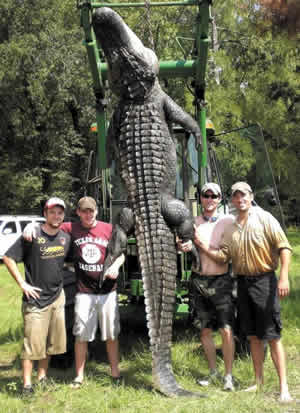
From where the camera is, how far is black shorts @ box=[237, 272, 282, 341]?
129 inches

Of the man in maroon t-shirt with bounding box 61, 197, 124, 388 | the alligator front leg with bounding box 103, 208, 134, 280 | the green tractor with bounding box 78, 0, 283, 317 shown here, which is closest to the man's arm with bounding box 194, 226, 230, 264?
the alligator front leg with bounding box 103, 208, 134, 280

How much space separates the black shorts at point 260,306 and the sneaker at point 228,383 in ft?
1.30

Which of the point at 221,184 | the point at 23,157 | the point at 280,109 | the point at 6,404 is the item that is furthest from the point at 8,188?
the point at 6,404

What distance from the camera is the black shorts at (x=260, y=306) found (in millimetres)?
3281

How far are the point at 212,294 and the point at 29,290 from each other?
1476 mm


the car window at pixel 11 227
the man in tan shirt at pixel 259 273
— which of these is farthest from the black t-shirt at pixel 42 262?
the car window at pixel 11 227

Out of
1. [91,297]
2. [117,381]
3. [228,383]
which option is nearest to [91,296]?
[91,297]

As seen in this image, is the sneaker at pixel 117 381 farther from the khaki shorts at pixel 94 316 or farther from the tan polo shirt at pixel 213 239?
the tan polo shirt at pixel 213 239

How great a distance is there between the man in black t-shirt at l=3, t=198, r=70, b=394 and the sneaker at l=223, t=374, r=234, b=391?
1.36 metres

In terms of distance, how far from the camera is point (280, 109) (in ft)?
47.9

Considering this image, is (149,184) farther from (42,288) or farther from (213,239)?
(42,288)

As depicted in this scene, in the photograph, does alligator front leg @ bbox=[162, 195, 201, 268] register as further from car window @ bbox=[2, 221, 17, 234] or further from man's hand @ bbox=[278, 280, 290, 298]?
car window @ bbox=[2, 221, 17, 234]

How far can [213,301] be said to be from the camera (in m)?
3.57

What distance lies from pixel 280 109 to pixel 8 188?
11.4 meters
